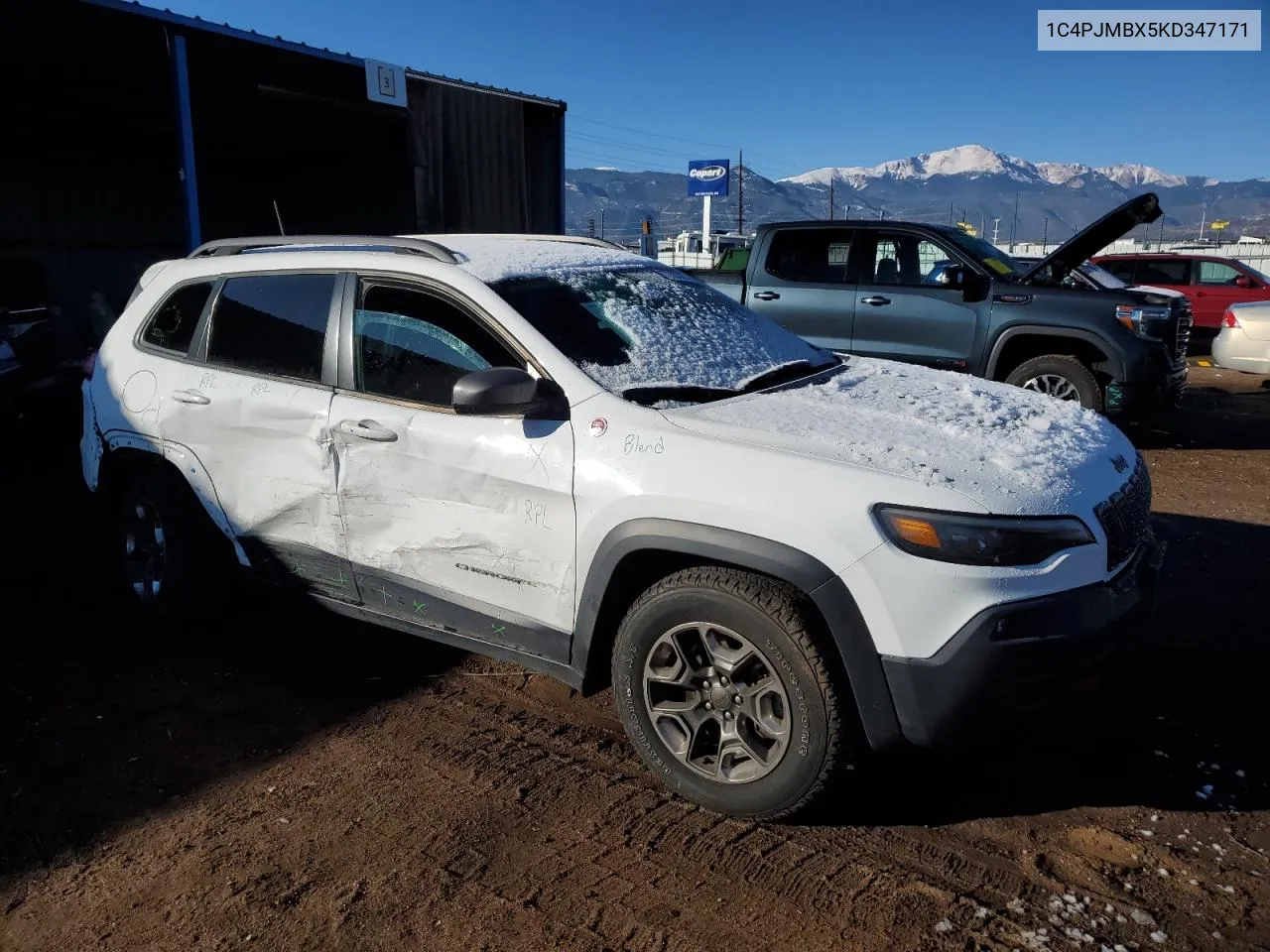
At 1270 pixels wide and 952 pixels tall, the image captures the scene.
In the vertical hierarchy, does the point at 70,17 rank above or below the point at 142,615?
above

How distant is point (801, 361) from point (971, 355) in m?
4.83

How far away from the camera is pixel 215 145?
16.0m

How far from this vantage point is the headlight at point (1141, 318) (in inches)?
296

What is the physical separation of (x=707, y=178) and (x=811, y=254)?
3398 centimetres

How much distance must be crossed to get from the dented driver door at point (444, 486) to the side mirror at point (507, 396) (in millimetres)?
68

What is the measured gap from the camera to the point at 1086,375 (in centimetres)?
769

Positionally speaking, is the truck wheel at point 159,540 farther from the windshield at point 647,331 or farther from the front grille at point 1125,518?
the front grille at point 1125,518

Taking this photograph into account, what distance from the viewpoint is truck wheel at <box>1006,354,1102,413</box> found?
25.2 ft

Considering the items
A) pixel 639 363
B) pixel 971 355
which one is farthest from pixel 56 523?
pixel 971 355

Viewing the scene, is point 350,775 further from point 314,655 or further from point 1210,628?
point 1210,628

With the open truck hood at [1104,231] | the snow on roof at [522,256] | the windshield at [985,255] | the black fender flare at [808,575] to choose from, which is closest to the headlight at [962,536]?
the black fender flare at [808,575]

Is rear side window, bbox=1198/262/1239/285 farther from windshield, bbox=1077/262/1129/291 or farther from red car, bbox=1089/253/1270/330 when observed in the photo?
windshield, bbox=1077/262/1129/291

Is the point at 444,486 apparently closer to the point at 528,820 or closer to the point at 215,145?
the point at 528,820

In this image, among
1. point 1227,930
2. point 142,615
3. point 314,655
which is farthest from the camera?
point 142,615
